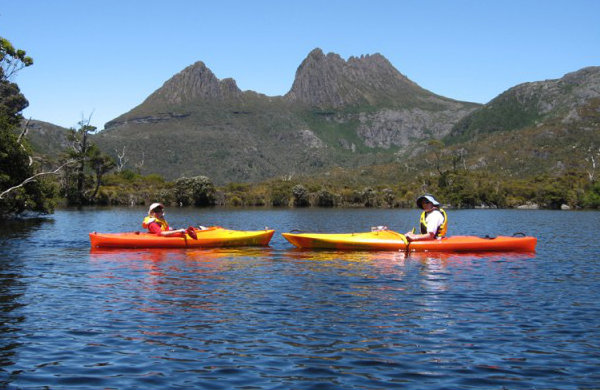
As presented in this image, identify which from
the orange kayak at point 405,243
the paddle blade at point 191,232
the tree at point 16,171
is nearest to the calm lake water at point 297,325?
the orange kayak at point 405,243

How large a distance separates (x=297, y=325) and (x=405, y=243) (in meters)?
13.8

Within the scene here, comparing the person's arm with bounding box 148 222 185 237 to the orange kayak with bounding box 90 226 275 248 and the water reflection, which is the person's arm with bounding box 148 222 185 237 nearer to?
the orange kayak with bounding box 90 226 275 248

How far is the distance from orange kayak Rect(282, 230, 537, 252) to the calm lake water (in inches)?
121

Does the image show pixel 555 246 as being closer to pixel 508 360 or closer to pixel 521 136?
pixel 508 360

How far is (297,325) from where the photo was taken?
11.8 metres

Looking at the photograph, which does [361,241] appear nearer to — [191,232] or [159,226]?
[191,232]

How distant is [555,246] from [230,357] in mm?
25736

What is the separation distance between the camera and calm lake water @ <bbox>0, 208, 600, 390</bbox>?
8.84 metres

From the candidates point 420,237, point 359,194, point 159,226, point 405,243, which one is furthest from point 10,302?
point 359,194

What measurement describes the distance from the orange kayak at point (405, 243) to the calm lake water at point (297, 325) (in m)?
3.09

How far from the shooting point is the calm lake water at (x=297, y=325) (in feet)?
29.0

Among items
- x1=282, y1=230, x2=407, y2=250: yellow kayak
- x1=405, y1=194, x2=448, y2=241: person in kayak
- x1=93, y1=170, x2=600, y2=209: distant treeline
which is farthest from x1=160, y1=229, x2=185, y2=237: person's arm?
x1=93, y1=170, x2=600, y2=209: distant treeline

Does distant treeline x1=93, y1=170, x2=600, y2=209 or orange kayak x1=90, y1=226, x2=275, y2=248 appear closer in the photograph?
orange kayak x1=90, y1=226, x2=275, y2=248

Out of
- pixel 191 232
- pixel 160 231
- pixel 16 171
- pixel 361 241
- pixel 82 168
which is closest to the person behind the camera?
pixel 361 241
